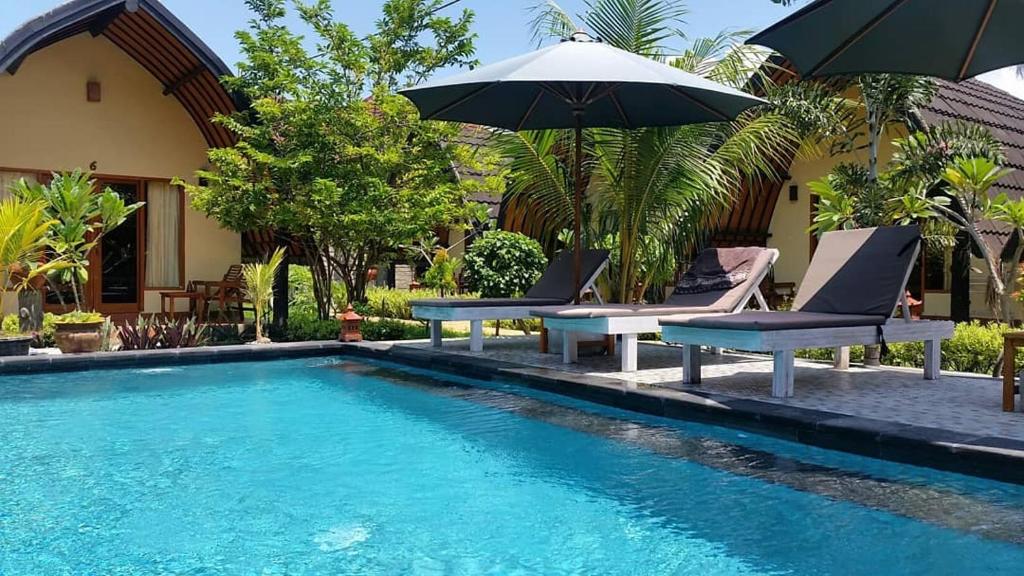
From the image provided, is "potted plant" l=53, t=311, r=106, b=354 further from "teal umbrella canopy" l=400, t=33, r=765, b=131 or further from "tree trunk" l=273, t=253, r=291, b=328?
"teal umbrella canopy" l=400, t=33, r=765, b=131

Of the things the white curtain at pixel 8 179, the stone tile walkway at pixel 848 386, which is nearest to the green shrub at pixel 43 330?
the white curtain at pixel 8 179

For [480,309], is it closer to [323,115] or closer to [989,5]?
[323,115]

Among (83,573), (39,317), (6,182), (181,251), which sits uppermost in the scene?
(6,182)

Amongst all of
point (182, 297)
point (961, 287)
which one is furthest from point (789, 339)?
point (182, 297)

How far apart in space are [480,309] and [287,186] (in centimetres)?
384

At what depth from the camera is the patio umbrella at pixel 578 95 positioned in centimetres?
773

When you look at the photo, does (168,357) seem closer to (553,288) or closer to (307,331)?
(307,331)

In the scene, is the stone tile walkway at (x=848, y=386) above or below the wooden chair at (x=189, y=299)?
below

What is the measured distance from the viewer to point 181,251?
49.6 feet

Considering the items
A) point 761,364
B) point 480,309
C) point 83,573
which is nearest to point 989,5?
point 761,364

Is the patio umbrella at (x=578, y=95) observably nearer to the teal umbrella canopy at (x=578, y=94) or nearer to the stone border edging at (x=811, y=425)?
the teal umbrella canopy at (x=578, y=94)

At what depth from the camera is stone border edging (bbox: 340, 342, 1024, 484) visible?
4617mm

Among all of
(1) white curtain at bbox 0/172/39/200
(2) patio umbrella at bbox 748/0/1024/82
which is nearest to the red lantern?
(1) white curtain at bbox 0/172/39/200

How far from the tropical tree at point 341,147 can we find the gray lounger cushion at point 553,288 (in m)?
1.80
